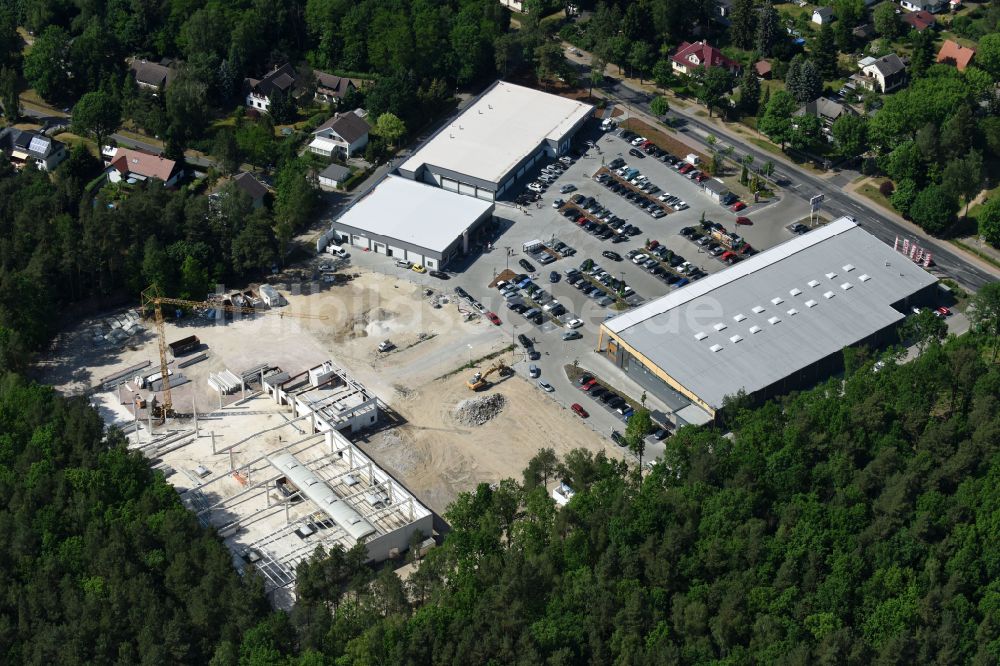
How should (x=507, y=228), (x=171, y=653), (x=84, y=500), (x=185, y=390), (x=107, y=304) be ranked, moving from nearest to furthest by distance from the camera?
(x=171, y=653)
(x=84, y=500)
(x=185, y=390)
(x=107, y=304)
(x=507, y=228)

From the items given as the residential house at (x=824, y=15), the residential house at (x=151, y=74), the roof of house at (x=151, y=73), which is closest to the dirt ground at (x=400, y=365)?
the residential house at (x=151, y=74)

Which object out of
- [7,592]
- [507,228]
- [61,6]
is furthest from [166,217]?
[61,6]

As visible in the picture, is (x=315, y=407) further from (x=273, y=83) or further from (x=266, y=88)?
(x=273, y=83)

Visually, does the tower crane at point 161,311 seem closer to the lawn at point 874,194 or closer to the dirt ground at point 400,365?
the dirt ground at point 400,365

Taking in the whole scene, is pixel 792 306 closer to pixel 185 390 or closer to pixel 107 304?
pixel 185 390

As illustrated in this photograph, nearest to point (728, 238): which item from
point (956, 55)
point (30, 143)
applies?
point (956, 55)

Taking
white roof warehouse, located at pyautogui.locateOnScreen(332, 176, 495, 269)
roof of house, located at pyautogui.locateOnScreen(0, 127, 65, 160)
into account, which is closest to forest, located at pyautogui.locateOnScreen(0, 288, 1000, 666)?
white roof warehouse, located at pyautogui.locateOnScreen(332, 176, 495, 269)

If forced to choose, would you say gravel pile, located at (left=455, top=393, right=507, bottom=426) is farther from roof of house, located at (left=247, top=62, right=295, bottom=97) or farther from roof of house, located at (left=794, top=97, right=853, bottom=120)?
roof of house, located at (left=794, top=97, right=853, bottom=120)
